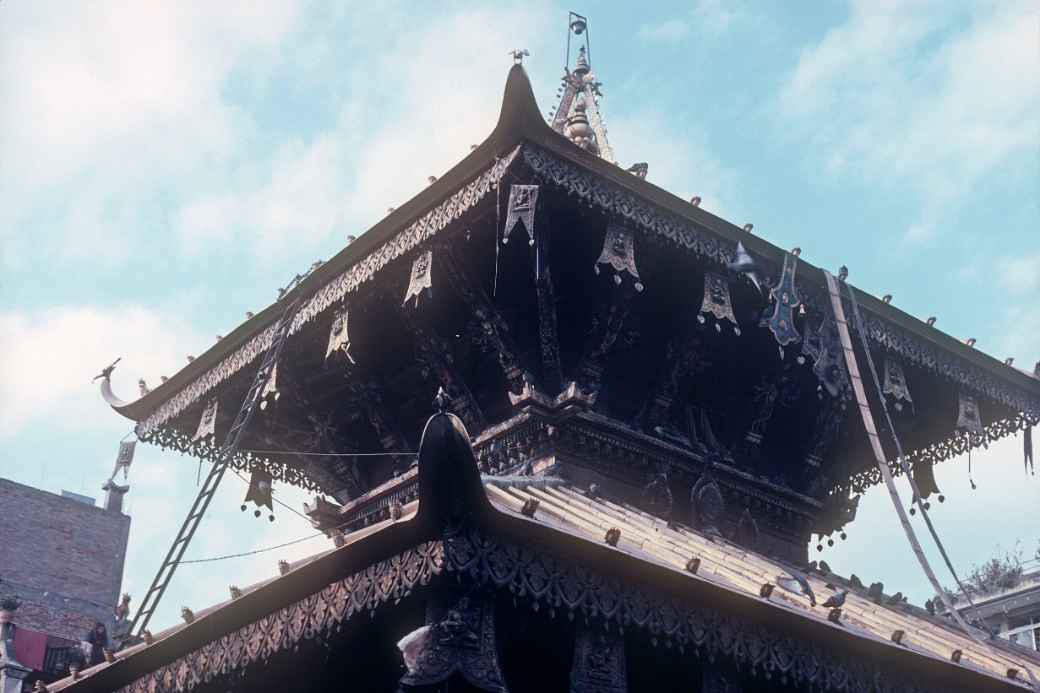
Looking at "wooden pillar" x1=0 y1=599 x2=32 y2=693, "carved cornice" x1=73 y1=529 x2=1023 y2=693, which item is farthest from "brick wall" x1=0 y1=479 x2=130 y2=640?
"carved cornice" x1=73 y1=529 x2=1023 y2=693

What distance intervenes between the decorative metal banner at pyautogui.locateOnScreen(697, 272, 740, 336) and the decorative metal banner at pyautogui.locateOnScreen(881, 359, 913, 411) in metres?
1.80

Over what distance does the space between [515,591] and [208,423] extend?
6341 mm

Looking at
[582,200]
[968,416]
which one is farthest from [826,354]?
[582,200]

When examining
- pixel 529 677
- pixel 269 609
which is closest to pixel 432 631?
pixel 269 609

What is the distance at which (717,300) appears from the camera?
29.7ft

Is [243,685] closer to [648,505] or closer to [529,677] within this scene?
[529,677]

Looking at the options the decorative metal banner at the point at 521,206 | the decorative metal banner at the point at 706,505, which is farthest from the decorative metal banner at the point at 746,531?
the decorative metal banner at the point at 521,206

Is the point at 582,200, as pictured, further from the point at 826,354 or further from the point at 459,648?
the point at 459,648

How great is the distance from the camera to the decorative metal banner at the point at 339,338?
9453 mm

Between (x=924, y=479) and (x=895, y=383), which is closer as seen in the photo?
(x=895, y=383)

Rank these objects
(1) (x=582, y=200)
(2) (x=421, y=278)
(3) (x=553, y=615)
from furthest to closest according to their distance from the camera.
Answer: (2) (x=421, y=278) → (1) (x=582, y=200) → (3) (x=553, y=615)

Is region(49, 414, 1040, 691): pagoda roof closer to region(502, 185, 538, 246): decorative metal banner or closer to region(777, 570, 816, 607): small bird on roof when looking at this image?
region(777, 570, 816, 607): small bird on roof

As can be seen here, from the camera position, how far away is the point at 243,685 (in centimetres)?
706

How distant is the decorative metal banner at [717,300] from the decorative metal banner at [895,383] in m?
1.80
